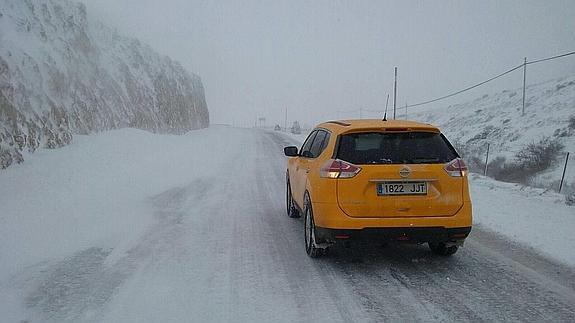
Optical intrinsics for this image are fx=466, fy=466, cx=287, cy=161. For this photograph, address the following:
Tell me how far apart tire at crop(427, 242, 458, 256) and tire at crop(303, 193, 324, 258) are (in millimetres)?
1361

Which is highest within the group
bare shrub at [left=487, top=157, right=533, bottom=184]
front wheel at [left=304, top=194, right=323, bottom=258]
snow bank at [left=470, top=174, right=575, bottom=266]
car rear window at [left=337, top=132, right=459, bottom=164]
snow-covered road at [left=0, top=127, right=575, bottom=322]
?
car rear window at [left=337, top=132, right=459, bottom=164]

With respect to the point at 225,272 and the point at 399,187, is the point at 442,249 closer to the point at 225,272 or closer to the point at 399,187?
the point at 399,187

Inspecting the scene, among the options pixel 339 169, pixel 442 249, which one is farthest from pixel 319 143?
pixel 442 249

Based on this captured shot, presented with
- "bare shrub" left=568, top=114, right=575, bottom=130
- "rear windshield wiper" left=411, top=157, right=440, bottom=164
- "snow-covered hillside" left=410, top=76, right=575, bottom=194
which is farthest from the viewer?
"bare shrub" left=568, top=114, right=575, bottom=130

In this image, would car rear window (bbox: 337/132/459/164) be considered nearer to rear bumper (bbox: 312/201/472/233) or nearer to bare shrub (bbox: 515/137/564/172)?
rear bumper (bbox: 312/201/472/233)

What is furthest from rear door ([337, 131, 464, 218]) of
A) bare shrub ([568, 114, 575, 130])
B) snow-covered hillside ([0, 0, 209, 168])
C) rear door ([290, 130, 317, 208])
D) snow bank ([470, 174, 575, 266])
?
bare shrub ([568, 114, 575, 130])

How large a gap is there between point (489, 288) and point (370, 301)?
1.26 metres

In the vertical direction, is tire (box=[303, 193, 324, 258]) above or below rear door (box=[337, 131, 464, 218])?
below

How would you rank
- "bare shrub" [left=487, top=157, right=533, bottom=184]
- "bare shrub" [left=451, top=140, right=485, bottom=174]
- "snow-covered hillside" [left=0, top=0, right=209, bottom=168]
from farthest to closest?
"bare shrub" [left=451, top=140, right=485, bottom=174]
"bare shrub" [left=487, top=157, right=533, bottom=184]
"snow-covered hillside" [left=0, top=0, right=209, bottom=168]

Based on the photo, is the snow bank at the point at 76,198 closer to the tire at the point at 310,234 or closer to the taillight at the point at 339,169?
the tire at the point at 310,234

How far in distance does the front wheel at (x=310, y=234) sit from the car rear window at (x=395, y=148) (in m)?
0.88

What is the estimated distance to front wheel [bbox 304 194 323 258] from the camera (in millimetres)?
5293

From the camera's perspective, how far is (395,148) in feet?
16.2

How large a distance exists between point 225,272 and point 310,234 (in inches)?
44.4
